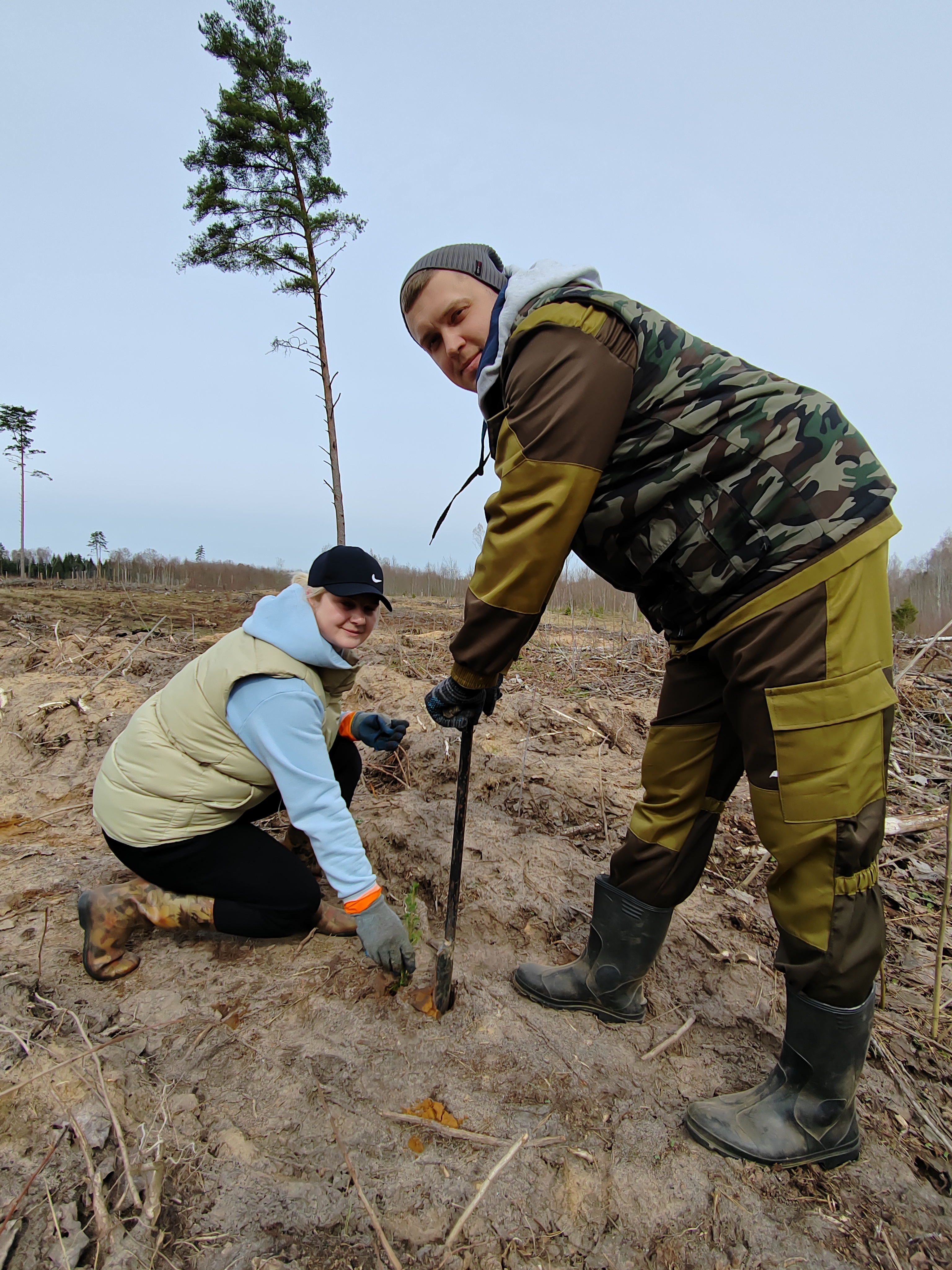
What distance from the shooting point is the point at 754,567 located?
4.48 feet

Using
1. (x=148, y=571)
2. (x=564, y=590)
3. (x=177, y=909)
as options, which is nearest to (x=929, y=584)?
(x=564, y=590)

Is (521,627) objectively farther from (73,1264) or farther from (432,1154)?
(73,1264)

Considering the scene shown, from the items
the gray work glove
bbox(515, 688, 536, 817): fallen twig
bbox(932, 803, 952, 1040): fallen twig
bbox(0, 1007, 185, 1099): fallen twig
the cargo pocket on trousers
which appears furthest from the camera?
bbox(515, 688, 536, 817): fallen twig

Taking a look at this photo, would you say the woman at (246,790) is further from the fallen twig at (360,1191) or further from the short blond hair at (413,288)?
the short blond hair at (413,288)

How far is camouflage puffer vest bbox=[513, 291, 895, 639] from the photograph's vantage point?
133 cm

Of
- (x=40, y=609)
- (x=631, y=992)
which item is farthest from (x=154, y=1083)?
(x=40, y=609)

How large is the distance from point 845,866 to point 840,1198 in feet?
2.47

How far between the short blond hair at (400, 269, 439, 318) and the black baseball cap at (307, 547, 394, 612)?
0.74m

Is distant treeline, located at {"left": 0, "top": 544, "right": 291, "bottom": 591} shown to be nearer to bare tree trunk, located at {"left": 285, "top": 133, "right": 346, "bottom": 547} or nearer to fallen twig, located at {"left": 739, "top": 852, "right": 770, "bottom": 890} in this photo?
bare tree trunk, located at {"left": 285, "top": 133, "right": 346, "bottom": 547}

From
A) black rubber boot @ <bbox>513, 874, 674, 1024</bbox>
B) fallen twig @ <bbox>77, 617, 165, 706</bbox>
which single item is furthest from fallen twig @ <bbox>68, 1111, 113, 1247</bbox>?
fallen twig @ <bbox>77, 617, 165, 706</bbox>

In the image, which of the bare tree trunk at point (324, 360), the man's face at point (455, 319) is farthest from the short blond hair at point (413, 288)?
the bare tree trunk at point (324, 360)

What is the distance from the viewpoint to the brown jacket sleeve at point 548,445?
1.35 m

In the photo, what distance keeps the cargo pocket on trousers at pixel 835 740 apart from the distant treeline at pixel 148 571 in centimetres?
2555

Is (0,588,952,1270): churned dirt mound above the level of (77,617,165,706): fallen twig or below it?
below
